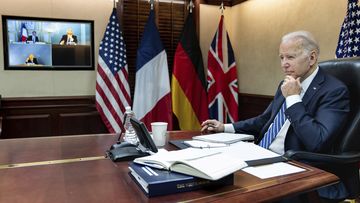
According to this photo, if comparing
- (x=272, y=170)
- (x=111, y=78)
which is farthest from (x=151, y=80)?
(x=272, y=170)

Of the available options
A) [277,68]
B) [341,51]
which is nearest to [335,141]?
[341,51]

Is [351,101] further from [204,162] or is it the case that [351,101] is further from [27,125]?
[27,125]

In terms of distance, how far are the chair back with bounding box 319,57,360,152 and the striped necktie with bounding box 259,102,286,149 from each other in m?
0.29

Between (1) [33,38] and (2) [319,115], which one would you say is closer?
(2) [319,115]

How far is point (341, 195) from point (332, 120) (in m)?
0.36

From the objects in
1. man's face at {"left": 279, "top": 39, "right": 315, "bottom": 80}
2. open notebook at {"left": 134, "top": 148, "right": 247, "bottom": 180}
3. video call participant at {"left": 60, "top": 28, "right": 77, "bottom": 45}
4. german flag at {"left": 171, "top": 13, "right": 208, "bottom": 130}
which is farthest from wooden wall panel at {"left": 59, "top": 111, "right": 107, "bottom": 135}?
open notebook at {"left": 134, "top": 148, "right": 247, "bottom": 180}

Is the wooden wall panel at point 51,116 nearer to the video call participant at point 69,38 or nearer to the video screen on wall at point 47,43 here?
the video screen on wall at point 47,43

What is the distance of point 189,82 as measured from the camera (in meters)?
3.53

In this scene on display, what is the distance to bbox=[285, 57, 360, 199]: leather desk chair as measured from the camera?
1.38 m

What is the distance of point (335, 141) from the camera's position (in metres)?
1.52

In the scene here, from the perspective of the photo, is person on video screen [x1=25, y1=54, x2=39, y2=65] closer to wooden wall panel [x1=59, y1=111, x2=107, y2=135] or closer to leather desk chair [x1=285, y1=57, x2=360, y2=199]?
wooden wall panel [x1=59, y1=111, x2=107, y2=135]

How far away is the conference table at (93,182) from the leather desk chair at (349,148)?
0.28 m

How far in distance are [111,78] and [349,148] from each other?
236 centimetres

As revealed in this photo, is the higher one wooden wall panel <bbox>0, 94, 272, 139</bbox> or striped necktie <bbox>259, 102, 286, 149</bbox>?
striped necktie <bbox>259, 102, 286, 149</bbox>
